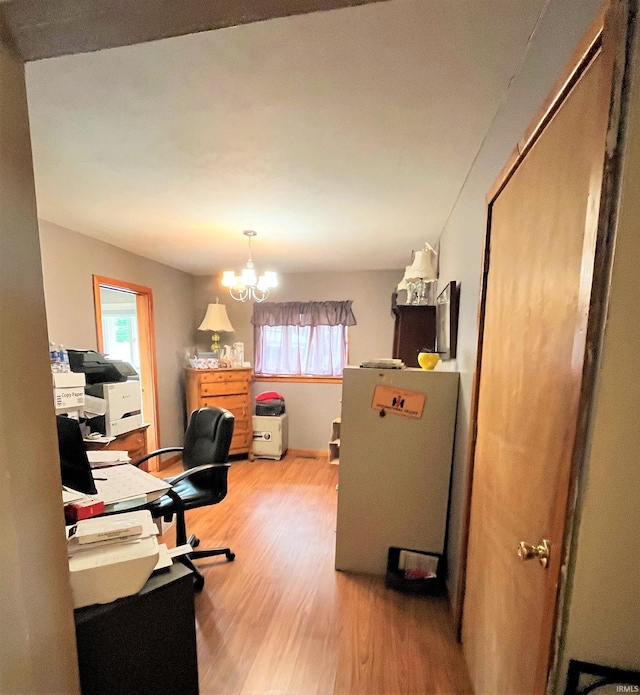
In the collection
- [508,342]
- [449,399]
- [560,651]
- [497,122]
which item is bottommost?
[560,651]

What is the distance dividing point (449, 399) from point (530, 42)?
1.47 metres

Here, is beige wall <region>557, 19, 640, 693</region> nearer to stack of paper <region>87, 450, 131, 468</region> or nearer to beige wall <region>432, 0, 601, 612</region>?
beige wall <region>432, 0, 601, 612</region>

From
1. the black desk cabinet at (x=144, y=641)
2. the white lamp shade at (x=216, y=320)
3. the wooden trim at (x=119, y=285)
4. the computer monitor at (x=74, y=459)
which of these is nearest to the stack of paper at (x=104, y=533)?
the black desk cabinet at (x=144, y=641)

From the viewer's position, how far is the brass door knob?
720mm

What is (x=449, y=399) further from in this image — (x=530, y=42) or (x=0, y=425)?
(x=0, y=425)

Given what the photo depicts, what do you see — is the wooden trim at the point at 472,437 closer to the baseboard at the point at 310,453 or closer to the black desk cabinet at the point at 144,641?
the black desk cabinet at the point at 144,641

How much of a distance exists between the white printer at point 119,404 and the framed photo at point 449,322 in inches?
94.1

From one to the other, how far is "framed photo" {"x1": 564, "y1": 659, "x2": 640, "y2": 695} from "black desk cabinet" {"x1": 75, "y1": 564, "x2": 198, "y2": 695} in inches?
38.3

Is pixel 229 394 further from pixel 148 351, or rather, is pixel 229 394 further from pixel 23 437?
pixel 23 437

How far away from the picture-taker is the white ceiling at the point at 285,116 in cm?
97

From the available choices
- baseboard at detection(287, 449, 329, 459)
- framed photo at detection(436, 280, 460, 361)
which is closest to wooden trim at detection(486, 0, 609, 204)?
framed photo at detection(436, 280, 460, 361)

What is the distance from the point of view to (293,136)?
1.45 metres

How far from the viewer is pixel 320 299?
4273 mm

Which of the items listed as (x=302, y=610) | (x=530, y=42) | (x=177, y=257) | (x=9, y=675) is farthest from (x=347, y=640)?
(x=177, y=257)
